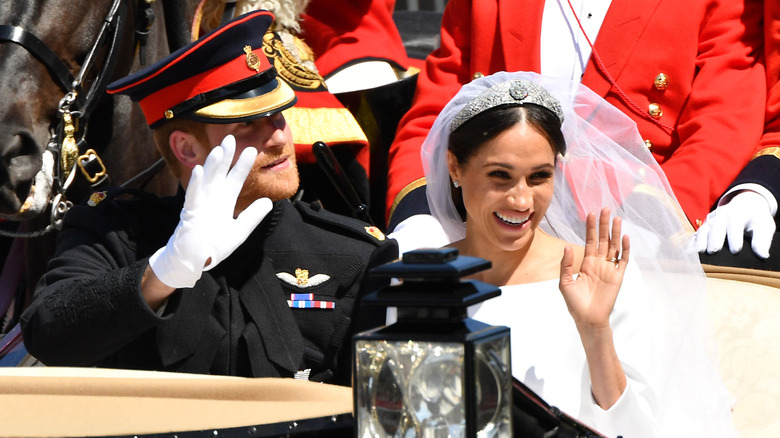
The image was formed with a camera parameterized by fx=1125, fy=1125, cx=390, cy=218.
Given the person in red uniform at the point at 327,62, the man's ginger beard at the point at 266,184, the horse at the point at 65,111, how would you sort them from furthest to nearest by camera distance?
the person in red uniform at the point at 327,62 → the horse at the point at 65,111 → the man's ginger beard at the point at 266,184

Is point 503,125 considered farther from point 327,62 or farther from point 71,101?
point 327,62

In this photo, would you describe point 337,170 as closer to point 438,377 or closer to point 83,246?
point 83,246

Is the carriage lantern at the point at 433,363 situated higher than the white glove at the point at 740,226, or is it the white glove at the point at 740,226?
the carriage lantern at the point at 433,363

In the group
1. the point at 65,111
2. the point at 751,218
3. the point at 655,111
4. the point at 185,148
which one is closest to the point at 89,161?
the point at 65,111

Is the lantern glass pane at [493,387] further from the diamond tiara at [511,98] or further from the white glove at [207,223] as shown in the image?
the diamond tiara at [511,98]

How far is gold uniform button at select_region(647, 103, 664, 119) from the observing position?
302 centimetres

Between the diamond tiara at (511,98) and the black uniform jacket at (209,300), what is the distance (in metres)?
0.34

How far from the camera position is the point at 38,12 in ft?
8.86

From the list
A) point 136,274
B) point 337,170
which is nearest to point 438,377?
point 136,274

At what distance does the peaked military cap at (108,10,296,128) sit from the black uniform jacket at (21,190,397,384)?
0.73ft

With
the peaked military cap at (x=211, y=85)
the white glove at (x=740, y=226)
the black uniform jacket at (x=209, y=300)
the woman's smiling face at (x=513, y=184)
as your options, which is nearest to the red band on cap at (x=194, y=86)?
the peaked military cap at (x=211, y=85)

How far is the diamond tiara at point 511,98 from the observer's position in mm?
2357

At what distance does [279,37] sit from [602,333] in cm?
166

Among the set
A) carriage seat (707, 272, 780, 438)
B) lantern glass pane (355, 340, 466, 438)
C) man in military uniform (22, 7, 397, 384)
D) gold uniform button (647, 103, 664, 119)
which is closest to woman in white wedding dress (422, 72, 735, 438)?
carriage seat (707, 272, 780, 438)
